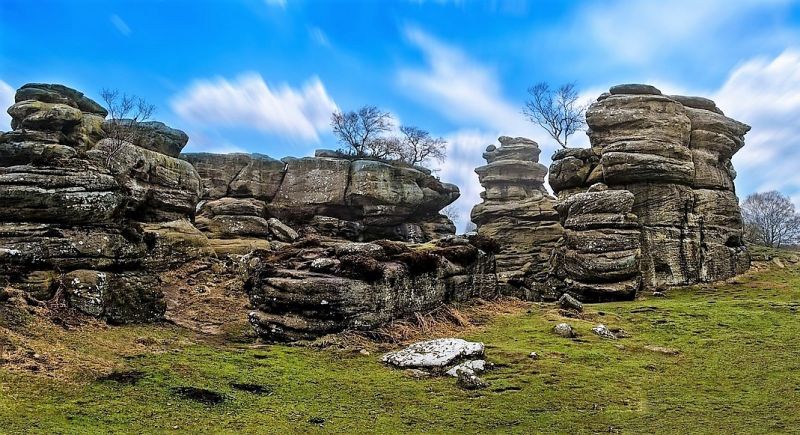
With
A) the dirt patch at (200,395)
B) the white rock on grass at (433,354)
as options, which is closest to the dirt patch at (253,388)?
the dirt patch at (200,395)

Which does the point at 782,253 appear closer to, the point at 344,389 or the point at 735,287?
the point at 735,287

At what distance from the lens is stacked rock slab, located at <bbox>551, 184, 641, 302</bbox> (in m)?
24.6

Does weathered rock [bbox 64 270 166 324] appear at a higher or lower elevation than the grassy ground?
higher

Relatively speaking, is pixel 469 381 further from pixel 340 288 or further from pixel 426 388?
pixel 340 288

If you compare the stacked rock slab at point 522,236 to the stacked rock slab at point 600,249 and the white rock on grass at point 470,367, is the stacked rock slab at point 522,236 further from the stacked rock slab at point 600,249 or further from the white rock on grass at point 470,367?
the white rock on grass at point 470,367

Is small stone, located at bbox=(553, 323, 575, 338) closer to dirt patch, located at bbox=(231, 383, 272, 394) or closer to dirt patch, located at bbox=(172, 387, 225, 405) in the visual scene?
dirt patch, located at bbox=(231, 383, 272, 394)

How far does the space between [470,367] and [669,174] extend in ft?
76.5

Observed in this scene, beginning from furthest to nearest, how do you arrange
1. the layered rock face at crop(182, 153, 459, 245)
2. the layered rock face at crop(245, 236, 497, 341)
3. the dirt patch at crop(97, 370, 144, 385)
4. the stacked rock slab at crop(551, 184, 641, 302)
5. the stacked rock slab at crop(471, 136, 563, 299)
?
1. the layered rock face at crop(182, 153, 459, 245)
2. the stacked rock slab at crop(471, 136, 563, 299)
3. the stacked rock slab at crop(551, 184, 641, 302)
4. the layered rock face at crop(245, 236, 497, 341)
5. the dirt patch at crop(97, 370, 144, 385)

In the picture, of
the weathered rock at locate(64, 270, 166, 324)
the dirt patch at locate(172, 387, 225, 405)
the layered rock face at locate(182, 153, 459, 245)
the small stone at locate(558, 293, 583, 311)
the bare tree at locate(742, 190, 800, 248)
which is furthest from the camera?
the bare tree at locate(742, 190, 800, 248)

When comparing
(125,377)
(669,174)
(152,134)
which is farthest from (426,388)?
(152,134)

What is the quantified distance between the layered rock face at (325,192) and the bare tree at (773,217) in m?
43.6

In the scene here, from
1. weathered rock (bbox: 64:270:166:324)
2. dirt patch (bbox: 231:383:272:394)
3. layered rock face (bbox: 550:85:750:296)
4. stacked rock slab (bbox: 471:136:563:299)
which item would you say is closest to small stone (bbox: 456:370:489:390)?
dirt patch (bbox: 231:383:272:394)

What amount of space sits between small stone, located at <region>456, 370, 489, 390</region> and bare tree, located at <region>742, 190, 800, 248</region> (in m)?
65.8

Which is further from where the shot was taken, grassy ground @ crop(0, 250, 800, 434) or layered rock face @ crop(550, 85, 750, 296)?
layered rock face @ crop(550, 85, 750, 296)
